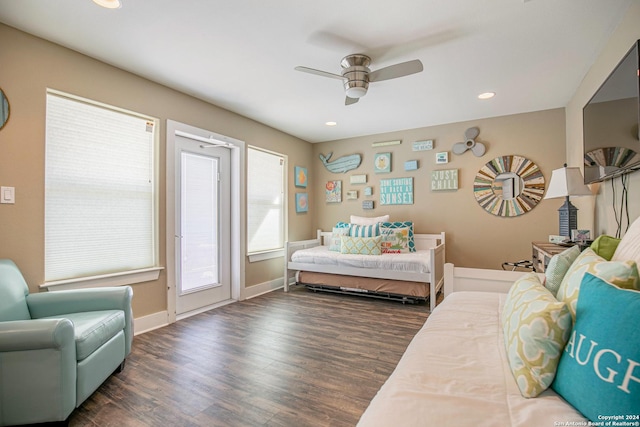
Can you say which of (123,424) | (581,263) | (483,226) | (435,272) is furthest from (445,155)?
(123,424)

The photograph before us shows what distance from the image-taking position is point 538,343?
2.96 feet

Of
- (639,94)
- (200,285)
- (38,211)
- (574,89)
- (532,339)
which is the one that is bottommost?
(200,285)

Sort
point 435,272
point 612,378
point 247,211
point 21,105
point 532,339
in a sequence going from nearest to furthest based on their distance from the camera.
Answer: point 612,378 → point 532,339 → point 21,105 → point 435,272 → point 247,211

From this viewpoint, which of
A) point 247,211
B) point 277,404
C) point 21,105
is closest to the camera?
point 277,404

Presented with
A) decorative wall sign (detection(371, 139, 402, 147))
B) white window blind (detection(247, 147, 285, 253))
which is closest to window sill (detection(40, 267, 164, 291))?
white window blind (detection(247, 147, 285, 253))

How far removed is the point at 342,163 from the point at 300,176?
0.77 meters

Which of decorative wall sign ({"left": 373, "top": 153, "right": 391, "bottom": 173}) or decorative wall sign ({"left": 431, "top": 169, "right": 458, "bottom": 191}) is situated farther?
decorative wall sign ({"left": 373, "top": 153, "right": 391, "bottom": 173})

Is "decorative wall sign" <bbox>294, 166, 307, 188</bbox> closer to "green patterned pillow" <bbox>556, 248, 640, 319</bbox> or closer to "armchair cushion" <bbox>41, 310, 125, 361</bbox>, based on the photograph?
"armchair cushion" <bbox>41, 310, 125, 361</bbox>

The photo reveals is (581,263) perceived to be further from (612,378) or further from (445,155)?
(445,155)

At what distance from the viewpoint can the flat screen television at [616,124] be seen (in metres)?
1.71

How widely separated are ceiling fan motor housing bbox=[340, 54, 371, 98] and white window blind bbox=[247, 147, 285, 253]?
205 cm

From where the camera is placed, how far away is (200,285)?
11.8 feet

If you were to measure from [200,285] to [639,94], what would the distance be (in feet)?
13.3

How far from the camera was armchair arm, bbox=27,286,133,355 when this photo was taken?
1980 millimetres
